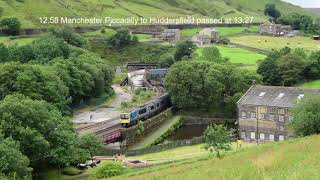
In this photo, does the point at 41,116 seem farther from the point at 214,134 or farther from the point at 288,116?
the point at 288,116

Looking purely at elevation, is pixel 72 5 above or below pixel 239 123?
above

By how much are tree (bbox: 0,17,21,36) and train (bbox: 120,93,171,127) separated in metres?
67.1

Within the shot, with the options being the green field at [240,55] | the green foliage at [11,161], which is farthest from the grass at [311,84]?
the green foliage at [11,161]

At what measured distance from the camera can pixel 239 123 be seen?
73.2 m

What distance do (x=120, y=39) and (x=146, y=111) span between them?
7457cm

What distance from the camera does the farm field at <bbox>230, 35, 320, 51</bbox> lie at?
151625 mm

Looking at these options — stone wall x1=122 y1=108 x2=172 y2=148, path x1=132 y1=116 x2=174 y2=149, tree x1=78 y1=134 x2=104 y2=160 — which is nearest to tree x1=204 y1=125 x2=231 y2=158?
A: tree x1=78 y1=134 x2=104 y2=160

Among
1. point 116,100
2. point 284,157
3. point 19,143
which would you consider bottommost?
point 116,100

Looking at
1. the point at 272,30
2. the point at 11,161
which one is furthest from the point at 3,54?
the point at 272,30

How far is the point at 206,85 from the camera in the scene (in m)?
85.9

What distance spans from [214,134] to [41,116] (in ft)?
55.5

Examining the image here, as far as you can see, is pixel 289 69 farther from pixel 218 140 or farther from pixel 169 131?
pixel 218 140

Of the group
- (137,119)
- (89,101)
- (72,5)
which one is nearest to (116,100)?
(89,101)

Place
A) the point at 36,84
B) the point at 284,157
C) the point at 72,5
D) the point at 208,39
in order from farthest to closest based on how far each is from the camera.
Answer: the point at 72,5 → the point at 208,39 → the point at 36,84 → the point at 284,157
